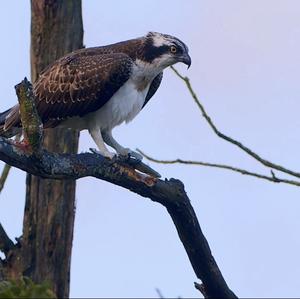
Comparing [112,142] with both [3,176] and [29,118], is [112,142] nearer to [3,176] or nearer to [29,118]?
[3,176]

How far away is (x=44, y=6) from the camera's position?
1195 cm

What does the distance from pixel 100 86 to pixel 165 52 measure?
939mm

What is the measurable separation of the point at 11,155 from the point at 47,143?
486 cm

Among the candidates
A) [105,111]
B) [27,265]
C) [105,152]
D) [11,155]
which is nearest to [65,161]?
[11,155]

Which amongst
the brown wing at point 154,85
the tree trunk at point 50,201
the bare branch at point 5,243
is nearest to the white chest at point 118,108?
the brown wing at point 154,85

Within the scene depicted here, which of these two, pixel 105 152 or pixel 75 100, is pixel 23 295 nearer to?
pixel 105 152

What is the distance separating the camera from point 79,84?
37.5 ft

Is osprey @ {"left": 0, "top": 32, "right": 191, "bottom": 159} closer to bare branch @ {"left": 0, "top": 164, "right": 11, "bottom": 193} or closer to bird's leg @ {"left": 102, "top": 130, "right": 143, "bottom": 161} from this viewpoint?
bird's leg @ {"left": 102, "top": 130, "right": 143, "bottom": 161}

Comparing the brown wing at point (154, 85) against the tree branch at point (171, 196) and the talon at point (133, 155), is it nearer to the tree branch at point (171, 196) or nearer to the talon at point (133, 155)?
the talon at point (133, 155)

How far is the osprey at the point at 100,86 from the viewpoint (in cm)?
1125

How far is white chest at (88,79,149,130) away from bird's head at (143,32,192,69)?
426mm

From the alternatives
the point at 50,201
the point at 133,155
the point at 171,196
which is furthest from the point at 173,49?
the point at 171,196

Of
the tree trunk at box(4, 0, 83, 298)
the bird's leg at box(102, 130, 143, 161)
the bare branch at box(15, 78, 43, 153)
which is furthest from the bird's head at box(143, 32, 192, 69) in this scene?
the bare branch at box(15, 78, 43, 153)

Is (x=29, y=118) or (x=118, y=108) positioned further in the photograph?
(x=118, y=108)
